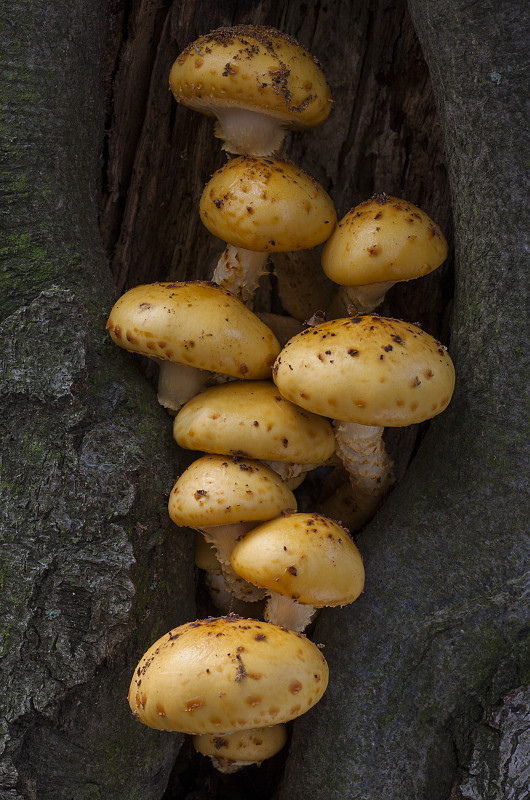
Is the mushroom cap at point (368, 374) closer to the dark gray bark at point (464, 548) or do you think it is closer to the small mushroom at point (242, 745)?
the dark gray bark at point (464, 548)

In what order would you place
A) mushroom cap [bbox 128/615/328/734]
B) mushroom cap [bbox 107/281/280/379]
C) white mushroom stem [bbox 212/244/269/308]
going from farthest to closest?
white mushroom stem [bbox 212/244/269/308]
mushroom cap [bbox 107/281/280/379]
mushroom cap [bbox 128/615/328/734]

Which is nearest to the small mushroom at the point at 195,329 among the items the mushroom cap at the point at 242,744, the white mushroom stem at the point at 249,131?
the white mushroom stem at the point at 249,131

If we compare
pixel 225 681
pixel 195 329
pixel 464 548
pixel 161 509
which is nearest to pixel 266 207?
pixel 195 329

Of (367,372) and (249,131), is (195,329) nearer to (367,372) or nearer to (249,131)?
(367,372)

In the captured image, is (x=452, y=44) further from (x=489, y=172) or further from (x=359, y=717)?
(x=359, y=717)

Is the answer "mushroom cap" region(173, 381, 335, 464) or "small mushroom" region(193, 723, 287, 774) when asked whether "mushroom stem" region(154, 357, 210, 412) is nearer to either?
"mushroom cap" region(173, 381, 335, 464)

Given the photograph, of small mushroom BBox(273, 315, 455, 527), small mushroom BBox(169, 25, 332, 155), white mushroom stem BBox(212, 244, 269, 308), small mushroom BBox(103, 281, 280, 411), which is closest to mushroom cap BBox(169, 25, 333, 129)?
small mushroom BBox(169, 25, 332, 155)

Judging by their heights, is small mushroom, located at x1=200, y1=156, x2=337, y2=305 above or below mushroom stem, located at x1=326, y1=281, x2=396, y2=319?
above
